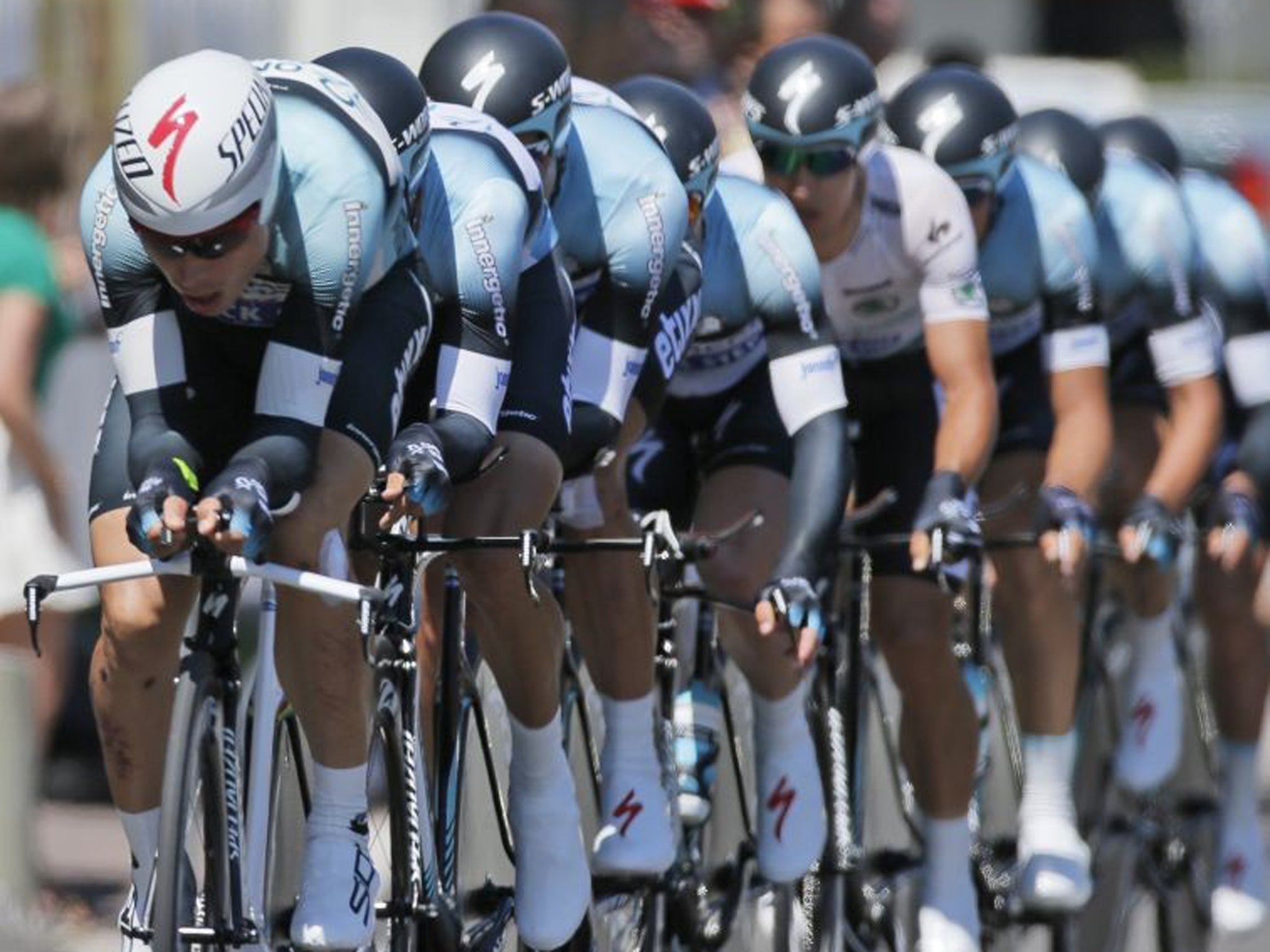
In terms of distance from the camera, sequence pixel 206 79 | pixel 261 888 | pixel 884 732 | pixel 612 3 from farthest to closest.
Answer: pixel 612 3, pixel 884 732, pixel 261 888, pixel 206 79

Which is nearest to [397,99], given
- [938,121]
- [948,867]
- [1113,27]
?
[938,121]

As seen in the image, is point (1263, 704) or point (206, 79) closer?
point (206, 79)

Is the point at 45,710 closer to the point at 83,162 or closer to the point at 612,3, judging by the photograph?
the point at 83,162

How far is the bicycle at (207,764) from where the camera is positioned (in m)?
5.72

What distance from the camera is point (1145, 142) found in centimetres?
1052

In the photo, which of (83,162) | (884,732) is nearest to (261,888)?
(884,732)

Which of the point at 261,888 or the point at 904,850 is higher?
the point at 904,850

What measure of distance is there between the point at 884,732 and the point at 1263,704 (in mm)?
2353

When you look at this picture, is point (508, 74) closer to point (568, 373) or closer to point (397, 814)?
point (568, 373)

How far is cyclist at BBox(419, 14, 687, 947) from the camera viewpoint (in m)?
6.86

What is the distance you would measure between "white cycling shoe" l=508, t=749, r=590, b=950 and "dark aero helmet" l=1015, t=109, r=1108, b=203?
322 cm

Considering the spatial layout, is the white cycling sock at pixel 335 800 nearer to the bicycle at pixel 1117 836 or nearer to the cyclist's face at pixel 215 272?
the cyclist's face at pixel 215 272

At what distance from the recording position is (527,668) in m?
6.96

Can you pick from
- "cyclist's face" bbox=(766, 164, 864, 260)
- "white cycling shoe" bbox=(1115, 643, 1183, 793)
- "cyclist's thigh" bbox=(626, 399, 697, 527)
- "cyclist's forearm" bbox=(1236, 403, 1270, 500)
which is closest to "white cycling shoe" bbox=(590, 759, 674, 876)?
"cyclist's thigh" bbox=(626, 399, 697, 527)
